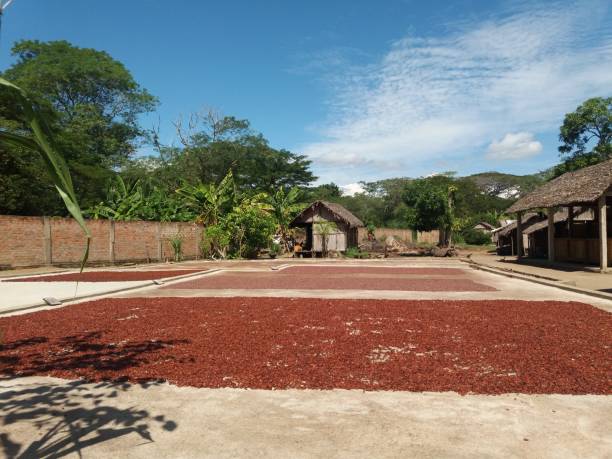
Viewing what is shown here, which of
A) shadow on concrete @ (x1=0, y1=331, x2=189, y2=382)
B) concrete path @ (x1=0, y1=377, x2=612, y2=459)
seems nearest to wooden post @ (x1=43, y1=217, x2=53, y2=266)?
shadow on concrete @ (x1=0, y1=331, x2=189, y2=382)

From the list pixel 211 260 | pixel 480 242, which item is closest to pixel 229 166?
pixel 211 260

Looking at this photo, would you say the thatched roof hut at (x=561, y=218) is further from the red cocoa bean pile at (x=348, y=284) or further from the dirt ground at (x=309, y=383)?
the dirt ground at (x=309, y=383)

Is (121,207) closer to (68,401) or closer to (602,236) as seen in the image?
(602,236)

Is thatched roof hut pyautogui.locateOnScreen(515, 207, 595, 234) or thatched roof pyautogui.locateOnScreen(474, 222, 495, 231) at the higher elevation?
thatched roof pyautogui.locateOnScreen(474, 222, 495, 231)

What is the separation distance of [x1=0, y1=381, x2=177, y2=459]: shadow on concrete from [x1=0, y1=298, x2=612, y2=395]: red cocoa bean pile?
464mm

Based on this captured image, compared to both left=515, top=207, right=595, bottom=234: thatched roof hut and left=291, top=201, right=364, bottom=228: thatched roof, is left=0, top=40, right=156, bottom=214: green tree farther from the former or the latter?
left=515, top=207, right=595, bottom=234: thatched roof hut

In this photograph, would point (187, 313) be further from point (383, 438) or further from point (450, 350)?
point (383, 438)

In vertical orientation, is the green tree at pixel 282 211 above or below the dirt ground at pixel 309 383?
above

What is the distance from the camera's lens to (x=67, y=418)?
3.85 meters

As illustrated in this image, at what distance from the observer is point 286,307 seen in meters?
9.88

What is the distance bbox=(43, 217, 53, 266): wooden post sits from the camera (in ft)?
69.2

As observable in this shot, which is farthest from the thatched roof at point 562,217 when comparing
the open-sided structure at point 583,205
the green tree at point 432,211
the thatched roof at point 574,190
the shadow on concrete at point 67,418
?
the shadow on concrete at point 67,418

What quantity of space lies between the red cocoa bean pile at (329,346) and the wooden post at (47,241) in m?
13.3

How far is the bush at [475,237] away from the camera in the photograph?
48.6 m
